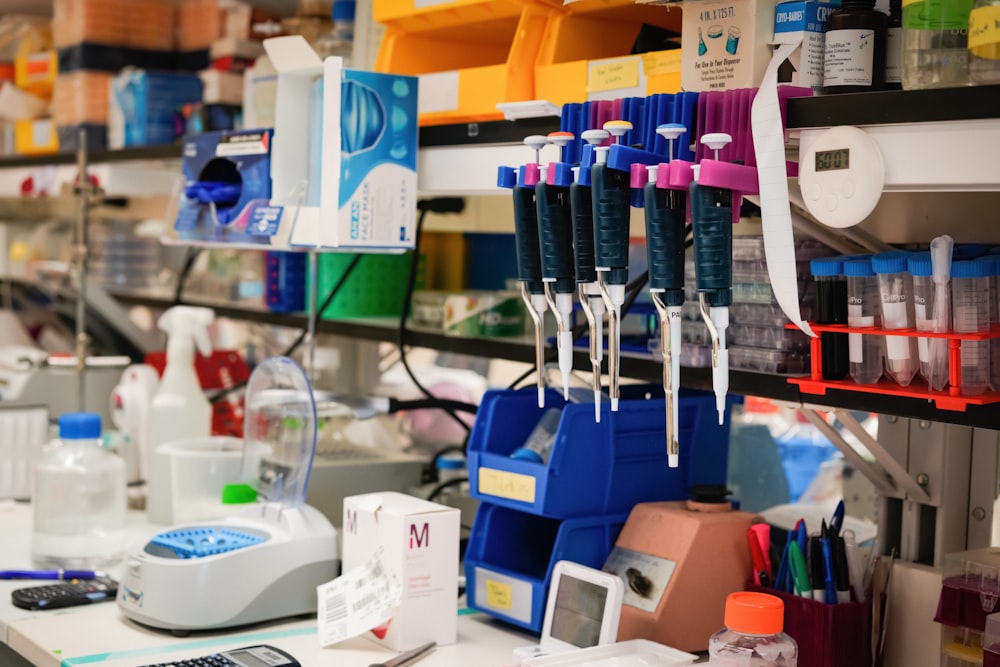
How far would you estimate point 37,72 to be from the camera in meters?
3.95

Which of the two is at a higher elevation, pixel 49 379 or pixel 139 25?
pixel 139 25

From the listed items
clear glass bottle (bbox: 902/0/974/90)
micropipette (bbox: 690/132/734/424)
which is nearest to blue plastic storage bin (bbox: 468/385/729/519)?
micropipette (bbox: 690/132/734/424)

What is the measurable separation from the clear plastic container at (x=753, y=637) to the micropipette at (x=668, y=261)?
202 millimetres

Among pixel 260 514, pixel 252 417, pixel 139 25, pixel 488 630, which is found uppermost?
pixel 139 25

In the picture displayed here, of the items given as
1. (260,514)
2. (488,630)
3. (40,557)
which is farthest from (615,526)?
(40,557)

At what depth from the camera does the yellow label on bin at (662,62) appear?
1791mm

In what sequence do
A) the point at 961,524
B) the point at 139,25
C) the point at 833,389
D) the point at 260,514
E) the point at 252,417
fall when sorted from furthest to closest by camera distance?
the point at 139,25 → the point at 252,417 → the point at 260,514 → the point at 961,524 → the point at 833,389

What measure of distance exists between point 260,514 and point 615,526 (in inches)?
25.3

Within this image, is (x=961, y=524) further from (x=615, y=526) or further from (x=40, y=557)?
(x=40, y=557)

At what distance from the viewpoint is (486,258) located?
3.04m

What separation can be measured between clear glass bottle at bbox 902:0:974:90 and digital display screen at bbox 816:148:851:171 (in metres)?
0.11

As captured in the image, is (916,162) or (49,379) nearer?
(916,162)

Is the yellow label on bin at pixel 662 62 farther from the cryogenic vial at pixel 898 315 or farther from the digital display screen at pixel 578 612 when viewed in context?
the digital display screen at pixel 578 612

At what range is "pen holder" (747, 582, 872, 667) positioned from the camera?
1.67 m
